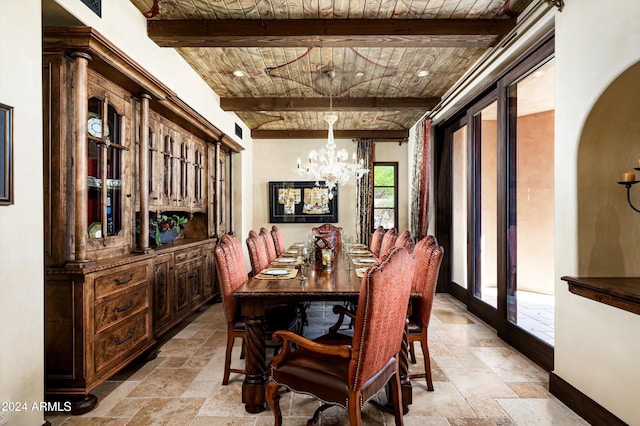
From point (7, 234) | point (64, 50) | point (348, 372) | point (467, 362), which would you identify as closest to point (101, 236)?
point (7, 234)

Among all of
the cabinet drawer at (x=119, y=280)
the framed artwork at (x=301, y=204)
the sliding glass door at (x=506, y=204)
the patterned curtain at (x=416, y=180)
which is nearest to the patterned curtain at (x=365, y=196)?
the framed artwork at (x=301, y=204)

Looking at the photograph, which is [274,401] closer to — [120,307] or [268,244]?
[120,307]

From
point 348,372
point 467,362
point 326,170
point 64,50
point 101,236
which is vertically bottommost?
point 467,362

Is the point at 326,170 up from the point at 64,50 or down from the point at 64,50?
down

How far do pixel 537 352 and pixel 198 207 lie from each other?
157 inches

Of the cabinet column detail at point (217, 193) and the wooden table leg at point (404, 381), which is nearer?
the wooden table leg at point (404, 381)

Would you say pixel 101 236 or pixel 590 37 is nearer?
pixel 590 37

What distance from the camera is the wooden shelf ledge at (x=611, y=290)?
1.56 m

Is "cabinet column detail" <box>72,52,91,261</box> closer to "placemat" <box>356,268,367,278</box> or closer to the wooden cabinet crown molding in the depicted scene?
the wooden cabinet crown molding

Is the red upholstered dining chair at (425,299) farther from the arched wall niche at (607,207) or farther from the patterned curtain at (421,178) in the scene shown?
the patterned curtain at (421,178)

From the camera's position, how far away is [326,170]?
13.1ft

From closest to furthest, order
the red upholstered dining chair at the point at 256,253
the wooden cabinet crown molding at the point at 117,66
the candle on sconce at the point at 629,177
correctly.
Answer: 1. the candle on sconce at the point at 629,177
2. the wooden cabinet crown molding at the point at 117,66
3. the red upholstered dining chair at the point at 256,253

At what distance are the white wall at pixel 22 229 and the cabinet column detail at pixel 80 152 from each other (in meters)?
0.29

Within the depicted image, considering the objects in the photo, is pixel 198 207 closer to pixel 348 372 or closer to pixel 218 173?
pixel 218 173
